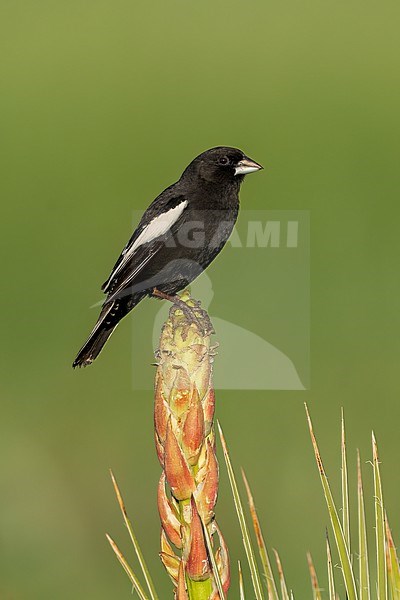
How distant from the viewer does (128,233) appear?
6.67 meters

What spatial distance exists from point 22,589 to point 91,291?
2.24 m

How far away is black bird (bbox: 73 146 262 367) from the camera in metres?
2.51

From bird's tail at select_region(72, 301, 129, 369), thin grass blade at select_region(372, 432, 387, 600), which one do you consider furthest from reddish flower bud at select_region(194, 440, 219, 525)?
bird's tail at select_region(72, 301, 129, 369)

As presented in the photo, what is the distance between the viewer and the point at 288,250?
6375 millimetres

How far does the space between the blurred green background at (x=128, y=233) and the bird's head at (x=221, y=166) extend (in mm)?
2012

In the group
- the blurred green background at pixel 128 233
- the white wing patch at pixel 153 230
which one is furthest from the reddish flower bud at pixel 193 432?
the blurred green background at pixel 128 233

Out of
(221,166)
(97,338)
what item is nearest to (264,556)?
(97,338)

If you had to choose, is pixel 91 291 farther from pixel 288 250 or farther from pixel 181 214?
pixel 181 214

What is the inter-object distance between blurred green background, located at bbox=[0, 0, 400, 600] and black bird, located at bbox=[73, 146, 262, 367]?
2020 mm

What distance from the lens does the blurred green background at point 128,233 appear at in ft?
15.9

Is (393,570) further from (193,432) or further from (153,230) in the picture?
(153,230)

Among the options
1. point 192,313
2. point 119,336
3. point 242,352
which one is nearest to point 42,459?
point 119,336

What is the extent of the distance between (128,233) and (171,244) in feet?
13.3

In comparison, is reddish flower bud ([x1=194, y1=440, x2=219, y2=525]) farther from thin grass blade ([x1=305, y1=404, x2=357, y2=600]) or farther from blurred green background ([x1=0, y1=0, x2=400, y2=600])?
blurred green background ([x1=0, y1=0, x2=400, y2=600])
